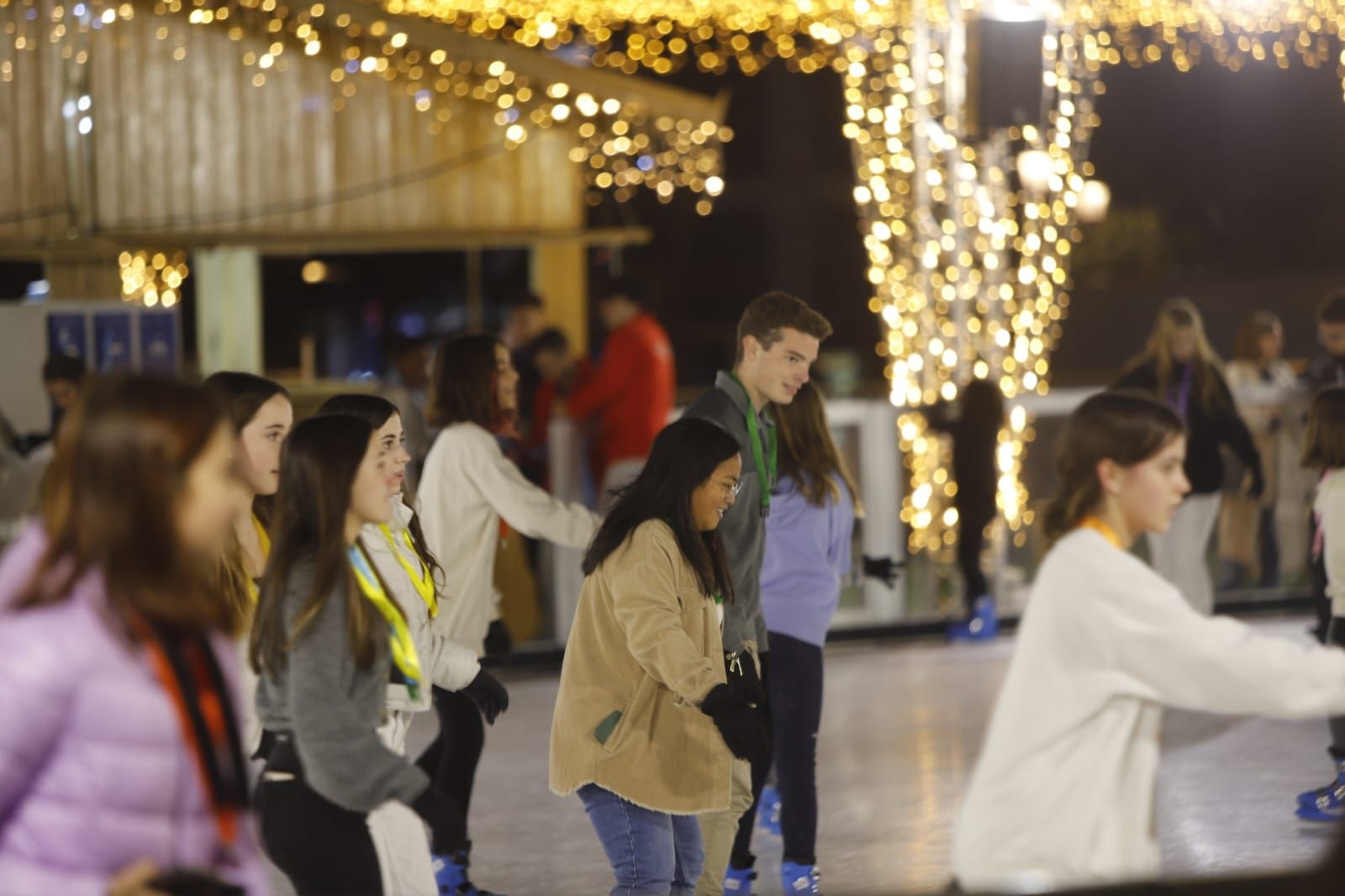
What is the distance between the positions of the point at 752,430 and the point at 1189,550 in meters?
4.87

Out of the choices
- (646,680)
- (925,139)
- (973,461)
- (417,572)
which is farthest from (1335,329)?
(417,572)

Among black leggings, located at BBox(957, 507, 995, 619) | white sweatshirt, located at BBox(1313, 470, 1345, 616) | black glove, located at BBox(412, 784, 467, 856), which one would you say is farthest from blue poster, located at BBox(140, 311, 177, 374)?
black glove, located at BBox(412, 784, 467, 856)

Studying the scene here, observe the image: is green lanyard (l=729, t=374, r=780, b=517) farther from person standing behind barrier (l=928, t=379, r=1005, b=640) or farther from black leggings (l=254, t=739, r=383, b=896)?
person standing behind barrier (l=928, t=379, r=1005, b=640)

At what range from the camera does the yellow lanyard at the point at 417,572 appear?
15.2 feet

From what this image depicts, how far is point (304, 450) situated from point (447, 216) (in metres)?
9.31

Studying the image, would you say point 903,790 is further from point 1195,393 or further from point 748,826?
point 1195,393

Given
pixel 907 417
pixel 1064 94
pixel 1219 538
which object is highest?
pixel 1064 94

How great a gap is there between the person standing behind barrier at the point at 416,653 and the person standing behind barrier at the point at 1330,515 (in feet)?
10.6

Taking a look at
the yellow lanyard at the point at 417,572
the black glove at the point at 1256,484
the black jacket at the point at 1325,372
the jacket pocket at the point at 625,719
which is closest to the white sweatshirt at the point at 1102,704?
the jacket pocket at the point at 625,719

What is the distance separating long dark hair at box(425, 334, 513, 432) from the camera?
6121mm

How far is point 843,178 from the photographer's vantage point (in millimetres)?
31328

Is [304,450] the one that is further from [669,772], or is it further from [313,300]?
[313,300]

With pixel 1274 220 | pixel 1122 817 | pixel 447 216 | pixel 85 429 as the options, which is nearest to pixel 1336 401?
pixel 1122 817

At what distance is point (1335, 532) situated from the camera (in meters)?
6.53
